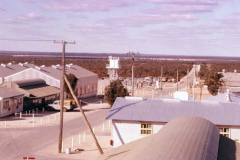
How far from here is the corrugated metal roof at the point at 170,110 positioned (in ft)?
81.0

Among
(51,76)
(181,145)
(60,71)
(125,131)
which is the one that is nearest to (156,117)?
(125,131)

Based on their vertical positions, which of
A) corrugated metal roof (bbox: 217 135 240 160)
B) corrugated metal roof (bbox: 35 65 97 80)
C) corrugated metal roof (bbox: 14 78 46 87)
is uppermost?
corrugated metal roof (bbox: 35 65 97 80)

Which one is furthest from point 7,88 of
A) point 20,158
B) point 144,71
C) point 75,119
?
point 144,71

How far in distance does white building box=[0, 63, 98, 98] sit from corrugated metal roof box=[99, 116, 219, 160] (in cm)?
3473

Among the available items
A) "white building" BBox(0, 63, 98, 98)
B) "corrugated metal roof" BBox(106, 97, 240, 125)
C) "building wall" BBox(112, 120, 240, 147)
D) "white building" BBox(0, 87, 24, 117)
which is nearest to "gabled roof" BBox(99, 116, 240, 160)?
"corrugated metal roof" BBox(106, 97, 240, 125)

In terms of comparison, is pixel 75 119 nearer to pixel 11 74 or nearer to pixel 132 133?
pixel 132 133

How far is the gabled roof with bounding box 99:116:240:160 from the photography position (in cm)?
1322

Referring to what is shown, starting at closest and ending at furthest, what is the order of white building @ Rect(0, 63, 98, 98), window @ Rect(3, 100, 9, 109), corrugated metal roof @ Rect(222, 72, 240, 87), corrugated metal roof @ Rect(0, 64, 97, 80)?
window @ Rect(3, 100, 9, 109)
white building @ Rect(0, 63, 98, 98)
corrugated metal roof @ Rect(0, 64, 97, 80)
corrugated metal roof @ Rect(222, 72, 240, 87)

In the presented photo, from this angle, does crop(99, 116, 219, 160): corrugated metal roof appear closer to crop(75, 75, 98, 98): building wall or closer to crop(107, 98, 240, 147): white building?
crop(107, 98, 240, 147): white building

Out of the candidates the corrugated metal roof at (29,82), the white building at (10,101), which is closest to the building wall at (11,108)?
the white building at (10,101)

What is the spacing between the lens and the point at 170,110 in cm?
2583

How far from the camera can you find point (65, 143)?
28.0 meters

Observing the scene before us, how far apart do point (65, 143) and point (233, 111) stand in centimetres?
1098

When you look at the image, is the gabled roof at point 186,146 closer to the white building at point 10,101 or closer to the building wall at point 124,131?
the building wall at point 124,131
